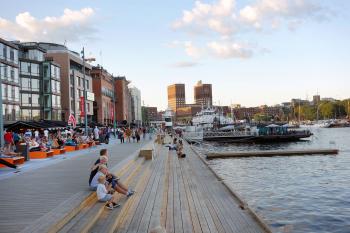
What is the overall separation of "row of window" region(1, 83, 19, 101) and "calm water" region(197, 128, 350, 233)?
37.4 m

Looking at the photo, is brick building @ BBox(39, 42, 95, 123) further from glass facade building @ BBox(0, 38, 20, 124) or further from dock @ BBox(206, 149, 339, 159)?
dock @ BBox(206, 149, 339, 159)

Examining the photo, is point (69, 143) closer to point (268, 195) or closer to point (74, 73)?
point (268, 195)

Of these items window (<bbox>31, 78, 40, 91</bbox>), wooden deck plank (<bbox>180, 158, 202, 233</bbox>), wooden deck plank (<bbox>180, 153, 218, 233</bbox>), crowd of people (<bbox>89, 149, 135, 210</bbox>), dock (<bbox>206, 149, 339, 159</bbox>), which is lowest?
dock (<bbox>206, 149, 339, 159</bbox>)

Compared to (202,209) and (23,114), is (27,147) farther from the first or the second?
(23,114)

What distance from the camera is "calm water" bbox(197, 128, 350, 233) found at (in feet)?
46.3

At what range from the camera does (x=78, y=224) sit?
8.72 m

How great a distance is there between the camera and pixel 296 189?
2086 cm

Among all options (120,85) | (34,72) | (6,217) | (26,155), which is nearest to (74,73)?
(34,72)

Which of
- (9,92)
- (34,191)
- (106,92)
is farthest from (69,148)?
(106,92)

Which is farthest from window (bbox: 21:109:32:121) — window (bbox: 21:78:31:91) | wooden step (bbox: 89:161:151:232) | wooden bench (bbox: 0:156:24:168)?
wooden step (bbox: 89:161:151:232)

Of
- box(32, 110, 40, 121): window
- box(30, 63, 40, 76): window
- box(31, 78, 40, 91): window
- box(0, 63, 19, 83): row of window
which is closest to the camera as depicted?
box(0, 63, 19, 83): row of window

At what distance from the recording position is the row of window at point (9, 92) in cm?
→ 5900

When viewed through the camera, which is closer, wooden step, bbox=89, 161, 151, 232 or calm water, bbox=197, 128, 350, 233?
wooden step, bbox=89, 161, 151, 232

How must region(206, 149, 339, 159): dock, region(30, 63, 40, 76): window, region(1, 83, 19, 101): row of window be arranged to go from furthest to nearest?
region(30, 63, 40, 76): window
region(1, 83, 19, 101): row of window
region(206, 149, 339, 159): dock
